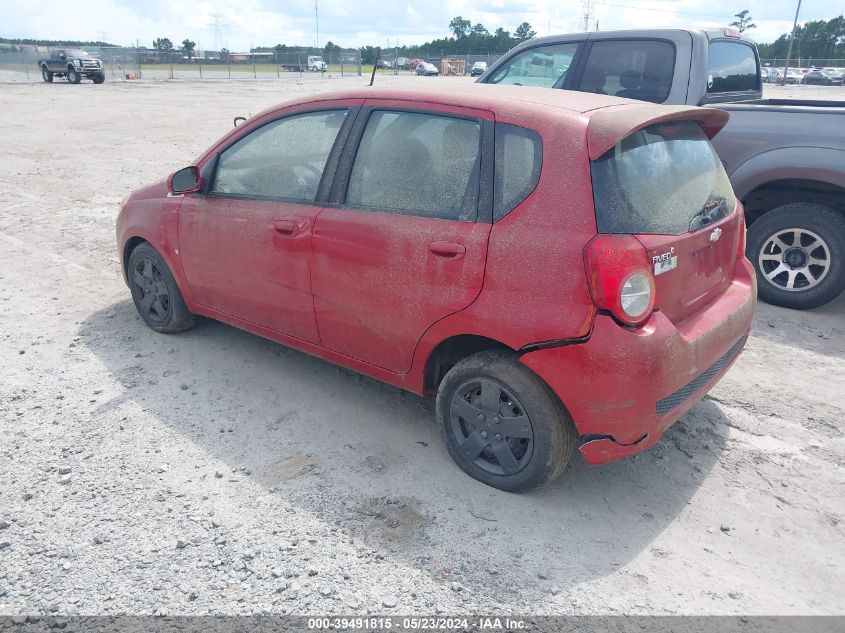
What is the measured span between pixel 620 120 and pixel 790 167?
2.99 m

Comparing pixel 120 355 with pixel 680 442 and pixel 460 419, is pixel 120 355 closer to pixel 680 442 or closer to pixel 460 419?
pixel 460 419

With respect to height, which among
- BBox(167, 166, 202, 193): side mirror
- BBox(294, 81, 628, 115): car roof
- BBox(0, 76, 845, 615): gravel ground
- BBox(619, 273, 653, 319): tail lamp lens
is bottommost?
BBox(0, 76, 845, 615): gravel ground

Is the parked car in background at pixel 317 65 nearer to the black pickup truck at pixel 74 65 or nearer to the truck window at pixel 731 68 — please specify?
the black pickup truck at pixel 74 65

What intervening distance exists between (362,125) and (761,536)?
2732 mm

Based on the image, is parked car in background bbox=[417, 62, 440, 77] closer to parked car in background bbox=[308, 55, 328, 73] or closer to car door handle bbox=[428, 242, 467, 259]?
parked car in background bbox=[308, 55, 328, 73]

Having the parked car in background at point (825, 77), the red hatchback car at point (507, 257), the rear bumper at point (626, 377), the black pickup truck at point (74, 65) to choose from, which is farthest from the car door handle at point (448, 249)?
the parked car in background at point (825, 77)

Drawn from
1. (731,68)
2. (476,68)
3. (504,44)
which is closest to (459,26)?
(504,44)

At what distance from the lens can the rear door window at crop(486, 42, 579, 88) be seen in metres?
6.38

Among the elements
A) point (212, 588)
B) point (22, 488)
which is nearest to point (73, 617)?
point (212, 588)

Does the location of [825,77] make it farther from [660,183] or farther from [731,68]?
[660,183]

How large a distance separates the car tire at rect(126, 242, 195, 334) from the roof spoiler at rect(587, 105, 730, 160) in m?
3.13

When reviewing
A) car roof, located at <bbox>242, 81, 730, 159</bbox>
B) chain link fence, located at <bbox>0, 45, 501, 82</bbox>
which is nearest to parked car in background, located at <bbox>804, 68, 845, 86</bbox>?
chain link fence, located at <bbox>0, 45, 501, 82</bbox>

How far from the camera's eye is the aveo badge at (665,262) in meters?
2.85

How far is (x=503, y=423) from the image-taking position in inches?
124
